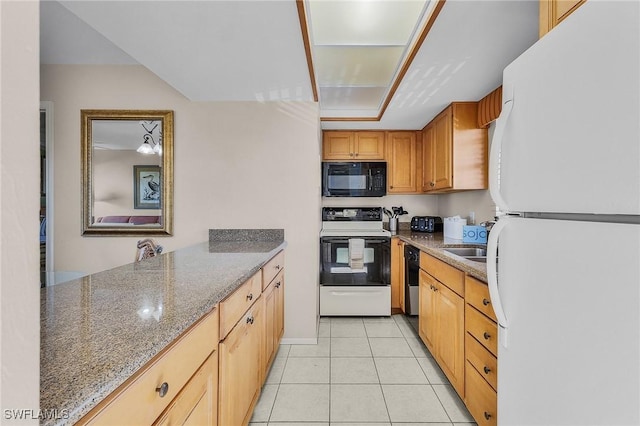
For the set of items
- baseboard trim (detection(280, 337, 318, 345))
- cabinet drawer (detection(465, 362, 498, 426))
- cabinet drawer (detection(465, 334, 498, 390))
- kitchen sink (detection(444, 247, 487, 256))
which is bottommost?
baseboard trim (detection(280, 337, 318, 345))

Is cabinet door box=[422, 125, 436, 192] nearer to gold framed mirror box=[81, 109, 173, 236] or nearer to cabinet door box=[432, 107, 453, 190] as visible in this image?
cabinet door box=[432, 107, 453, 190]

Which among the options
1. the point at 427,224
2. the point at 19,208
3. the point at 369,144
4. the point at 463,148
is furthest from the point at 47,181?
the point at 427,224

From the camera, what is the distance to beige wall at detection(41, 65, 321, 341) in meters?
2.56

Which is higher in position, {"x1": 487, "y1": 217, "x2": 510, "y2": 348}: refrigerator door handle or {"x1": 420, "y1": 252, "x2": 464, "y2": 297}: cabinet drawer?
{"x1": 487, "y1": 217, "x2": 510, "y2": 348}: refrigerator door handle

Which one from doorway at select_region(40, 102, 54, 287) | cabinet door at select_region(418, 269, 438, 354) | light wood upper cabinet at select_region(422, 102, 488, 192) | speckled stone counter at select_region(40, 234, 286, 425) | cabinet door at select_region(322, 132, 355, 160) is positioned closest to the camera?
speckled stone counter at select_region(40, 234, 286, 425)

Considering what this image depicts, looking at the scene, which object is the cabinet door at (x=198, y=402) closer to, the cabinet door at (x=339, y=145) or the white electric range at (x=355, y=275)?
the white electric range at (x=355, y=275)

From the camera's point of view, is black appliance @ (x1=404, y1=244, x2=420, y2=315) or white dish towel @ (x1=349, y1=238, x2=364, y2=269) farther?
white dish towel @ (x1=349, y1=238, x2=364, y2=269)

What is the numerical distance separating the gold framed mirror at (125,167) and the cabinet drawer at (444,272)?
2188 millimetres

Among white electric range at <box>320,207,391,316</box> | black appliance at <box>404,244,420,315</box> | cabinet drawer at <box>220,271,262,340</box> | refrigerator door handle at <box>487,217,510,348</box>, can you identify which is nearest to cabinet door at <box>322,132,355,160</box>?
white electric range at <box>320,207,391,316</box>

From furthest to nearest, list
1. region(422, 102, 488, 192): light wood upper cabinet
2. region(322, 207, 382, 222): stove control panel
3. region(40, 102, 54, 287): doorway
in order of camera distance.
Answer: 1. region(322, 207, 382, 222): stove control panel
2. region(422, 102, 488, 192): light wood upper cabinet
3. region(40, 102, 54, 287): doorway

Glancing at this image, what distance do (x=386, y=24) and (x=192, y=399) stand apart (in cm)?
220

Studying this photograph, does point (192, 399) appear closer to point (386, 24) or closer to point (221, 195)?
point (221, 195)

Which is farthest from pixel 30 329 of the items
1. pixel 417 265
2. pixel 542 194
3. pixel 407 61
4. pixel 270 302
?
pixel 417 265

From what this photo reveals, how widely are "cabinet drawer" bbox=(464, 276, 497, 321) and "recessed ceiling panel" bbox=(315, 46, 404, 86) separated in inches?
66.1
